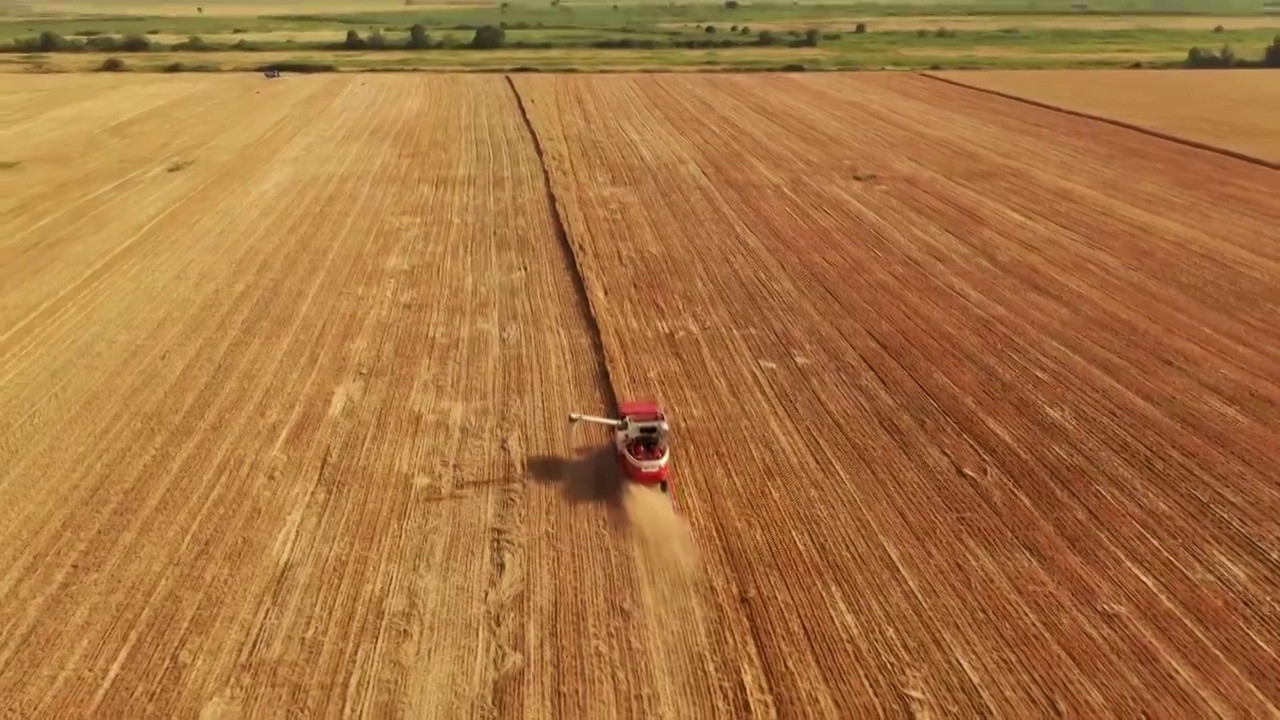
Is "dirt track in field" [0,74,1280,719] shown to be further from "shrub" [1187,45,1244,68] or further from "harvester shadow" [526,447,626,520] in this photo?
"shrub" [1187,45,1244,68]

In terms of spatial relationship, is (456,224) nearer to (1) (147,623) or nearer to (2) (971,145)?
(1) (147,623)

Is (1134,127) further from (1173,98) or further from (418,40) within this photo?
(418,40)

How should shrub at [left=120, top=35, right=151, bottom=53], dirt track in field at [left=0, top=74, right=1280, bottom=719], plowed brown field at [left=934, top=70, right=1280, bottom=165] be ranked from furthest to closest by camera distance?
1. shrub at [left=120, top=35, right=151, bottom=53]
2. plowed brown field at [left=934, top=70, right=1280, bottom=165]
3. dirt track in field at [left=0, top=74, right=1280, bottom=719]

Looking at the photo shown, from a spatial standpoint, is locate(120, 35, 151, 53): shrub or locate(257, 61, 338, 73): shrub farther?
locate(120, 35, 151, 53): shrub

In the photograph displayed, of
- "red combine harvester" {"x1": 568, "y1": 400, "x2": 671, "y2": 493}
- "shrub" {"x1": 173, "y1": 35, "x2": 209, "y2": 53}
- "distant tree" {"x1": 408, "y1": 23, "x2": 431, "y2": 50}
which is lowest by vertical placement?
"shrub" {"x1": 173, "y1": 35, "x2": 209, "y2": 53}

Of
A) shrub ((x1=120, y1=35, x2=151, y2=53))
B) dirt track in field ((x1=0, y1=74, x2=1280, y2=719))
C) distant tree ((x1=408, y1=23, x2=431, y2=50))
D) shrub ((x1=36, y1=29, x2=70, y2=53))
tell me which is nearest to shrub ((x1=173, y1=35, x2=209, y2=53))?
shrub ((x1=120, y1=35, x2=151, y2=53))

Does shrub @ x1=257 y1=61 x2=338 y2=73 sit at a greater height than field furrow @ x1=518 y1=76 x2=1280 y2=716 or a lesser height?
lesser

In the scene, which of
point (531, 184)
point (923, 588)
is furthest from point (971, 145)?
point (923, 588)
